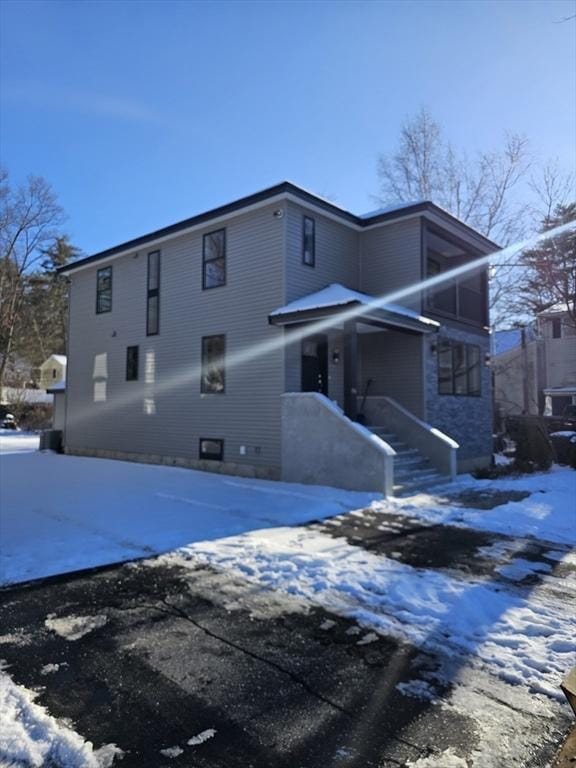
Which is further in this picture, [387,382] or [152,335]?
[152,335]

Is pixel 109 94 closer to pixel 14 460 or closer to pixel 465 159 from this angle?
pixel 14 460

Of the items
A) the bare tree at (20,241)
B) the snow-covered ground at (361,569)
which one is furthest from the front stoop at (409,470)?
the bare tree at (20,241)

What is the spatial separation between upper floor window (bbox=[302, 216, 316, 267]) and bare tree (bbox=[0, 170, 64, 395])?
20585 mm

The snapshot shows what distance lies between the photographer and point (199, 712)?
2482 millimetres

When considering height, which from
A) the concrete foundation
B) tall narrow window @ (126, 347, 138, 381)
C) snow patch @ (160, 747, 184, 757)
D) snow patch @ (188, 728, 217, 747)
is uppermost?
tall narrow window @ (126, 347, 138, 381)

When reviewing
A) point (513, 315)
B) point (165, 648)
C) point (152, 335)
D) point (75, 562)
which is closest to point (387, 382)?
point (152, 335)

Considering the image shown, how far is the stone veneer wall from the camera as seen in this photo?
38.7 feet

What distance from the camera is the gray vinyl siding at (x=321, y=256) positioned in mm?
10844

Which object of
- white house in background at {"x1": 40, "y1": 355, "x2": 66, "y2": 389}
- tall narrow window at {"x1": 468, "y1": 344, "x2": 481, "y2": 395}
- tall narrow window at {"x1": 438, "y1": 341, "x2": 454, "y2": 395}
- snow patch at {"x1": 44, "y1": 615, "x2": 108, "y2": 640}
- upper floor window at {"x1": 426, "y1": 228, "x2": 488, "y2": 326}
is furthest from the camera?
white house in background at {"x1": 40, "y1": 355, "x2": 66, "y2": 389}

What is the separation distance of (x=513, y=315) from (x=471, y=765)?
2400 cm

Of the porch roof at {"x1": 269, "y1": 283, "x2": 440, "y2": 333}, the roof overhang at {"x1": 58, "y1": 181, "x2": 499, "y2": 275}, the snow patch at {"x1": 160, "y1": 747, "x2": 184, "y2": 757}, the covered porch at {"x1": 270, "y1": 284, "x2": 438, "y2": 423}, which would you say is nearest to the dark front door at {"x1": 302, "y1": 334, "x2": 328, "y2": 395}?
the covered porch at {"x1": 270, "y1": 284, "x2": 438, "y2": 423}

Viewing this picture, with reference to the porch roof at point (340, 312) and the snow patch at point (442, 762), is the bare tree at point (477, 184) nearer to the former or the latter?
the porch roof at point (340, 312)

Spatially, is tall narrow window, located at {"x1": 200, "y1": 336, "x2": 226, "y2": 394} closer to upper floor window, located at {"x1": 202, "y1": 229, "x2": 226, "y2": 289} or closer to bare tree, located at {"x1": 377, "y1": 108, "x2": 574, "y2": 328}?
upper floor window, located at {"x1": 202, "y1": 229, "x2": 226, "y2": 289}

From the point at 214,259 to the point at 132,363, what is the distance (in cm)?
428
